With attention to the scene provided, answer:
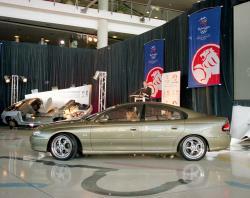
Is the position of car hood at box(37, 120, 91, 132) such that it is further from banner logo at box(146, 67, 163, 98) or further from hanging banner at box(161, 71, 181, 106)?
banner logo at box(146, 67, 163, 98)

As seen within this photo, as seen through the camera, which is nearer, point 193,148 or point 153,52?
point 193,148

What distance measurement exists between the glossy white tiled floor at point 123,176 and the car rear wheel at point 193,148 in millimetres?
A: 181

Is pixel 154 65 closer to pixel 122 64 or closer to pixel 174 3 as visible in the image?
pixel 122 64

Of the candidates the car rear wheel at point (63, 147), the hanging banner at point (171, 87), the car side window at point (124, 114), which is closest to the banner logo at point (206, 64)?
the hanging banner at point (171, 87)

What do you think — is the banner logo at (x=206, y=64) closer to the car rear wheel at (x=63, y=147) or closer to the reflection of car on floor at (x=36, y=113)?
the car rear wheel at (x=63, y=147)

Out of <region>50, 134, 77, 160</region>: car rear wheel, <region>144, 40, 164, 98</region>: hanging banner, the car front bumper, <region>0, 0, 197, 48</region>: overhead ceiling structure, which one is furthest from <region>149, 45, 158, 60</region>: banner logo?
the car front bumper

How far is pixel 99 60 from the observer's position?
19219 mm

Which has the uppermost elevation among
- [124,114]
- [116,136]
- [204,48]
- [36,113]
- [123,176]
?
[204,48]

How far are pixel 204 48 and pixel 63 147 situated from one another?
17.5ft

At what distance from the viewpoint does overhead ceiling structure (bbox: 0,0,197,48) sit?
20.2 m

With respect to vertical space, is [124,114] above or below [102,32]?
below

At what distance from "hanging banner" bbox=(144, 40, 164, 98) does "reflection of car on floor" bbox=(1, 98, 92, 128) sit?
3841 millimetres

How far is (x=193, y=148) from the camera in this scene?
7062 millimetres

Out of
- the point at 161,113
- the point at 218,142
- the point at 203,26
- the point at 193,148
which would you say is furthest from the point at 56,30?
the point at 218,142
